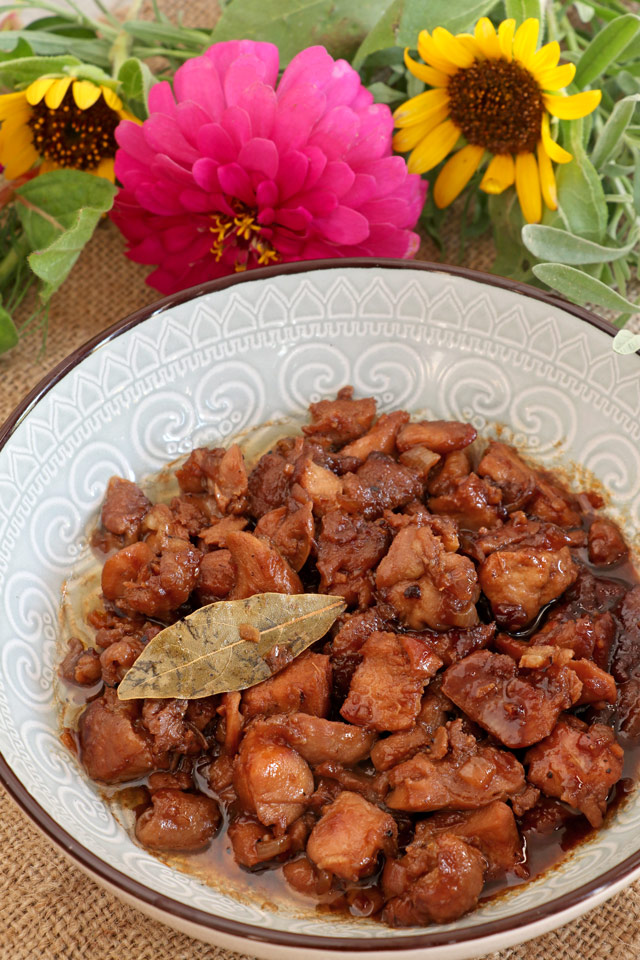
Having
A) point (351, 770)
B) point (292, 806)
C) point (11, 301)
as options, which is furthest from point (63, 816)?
point (11, 301)

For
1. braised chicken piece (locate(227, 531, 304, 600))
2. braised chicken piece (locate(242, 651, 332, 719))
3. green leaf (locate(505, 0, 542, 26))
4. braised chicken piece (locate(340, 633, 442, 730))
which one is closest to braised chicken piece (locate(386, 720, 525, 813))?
braised chicken piece (locate(340, 633, 442, 730))

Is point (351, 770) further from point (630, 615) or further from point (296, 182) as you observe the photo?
point (296, 182)

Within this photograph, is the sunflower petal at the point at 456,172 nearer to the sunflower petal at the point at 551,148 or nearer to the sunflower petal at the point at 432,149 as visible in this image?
the sunflower petal at the point at 432,149

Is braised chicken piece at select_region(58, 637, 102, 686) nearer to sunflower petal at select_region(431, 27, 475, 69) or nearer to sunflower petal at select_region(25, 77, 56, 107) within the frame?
sunflower petal at select_region(25, 77, 56, 107)

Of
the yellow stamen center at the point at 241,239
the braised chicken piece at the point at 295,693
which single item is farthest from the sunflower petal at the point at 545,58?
the braised chicken piece at the point at 295,693

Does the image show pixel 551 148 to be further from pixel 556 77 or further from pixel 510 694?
pixel 510 694

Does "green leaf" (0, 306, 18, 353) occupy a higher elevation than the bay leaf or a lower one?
lower
